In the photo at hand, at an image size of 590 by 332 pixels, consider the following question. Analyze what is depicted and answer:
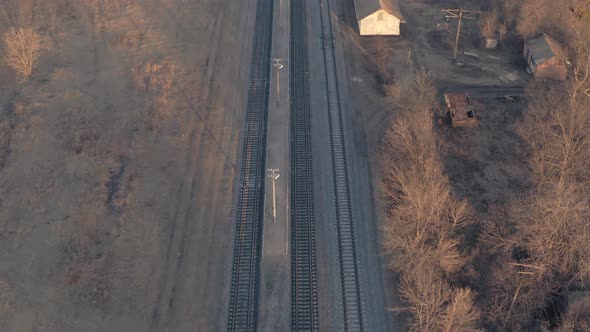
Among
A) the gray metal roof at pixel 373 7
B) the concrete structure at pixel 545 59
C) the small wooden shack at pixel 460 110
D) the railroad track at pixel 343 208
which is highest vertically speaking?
the gray metal roof at pixel 373 7

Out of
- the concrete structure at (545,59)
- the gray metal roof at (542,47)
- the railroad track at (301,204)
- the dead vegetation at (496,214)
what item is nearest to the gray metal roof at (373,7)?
the railroad track at (301,204)

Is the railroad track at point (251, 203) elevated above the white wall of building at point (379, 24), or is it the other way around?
the white wall of building at point (379, 24)

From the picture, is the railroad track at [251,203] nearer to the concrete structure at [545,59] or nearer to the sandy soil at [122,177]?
the sandy soil at [122,177]

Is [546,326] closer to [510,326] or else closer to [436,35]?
[510,326]

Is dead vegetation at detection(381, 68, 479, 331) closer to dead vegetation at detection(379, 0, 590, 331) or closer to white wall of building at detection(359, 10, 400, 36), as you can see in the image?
dead vegetation at detection(379, 0, 590, 331)

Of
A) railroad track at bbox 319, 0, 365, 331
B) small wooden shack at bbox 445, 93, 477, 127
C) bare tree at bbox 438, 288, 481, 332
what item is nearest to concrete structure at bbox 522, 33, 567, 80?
small wooden shack at bbox 445, 93, 477, 127

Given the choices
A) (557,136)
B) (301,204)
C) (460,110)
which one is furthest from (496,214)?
(301,204)

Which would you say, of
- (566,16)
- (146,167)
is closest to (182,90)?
(146,167)

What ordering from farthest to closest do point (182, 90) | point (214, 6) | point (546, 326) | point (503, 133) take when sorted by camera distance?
point (214, 6) < point (182, 90) < point (503, 133) < point (546, 326)
